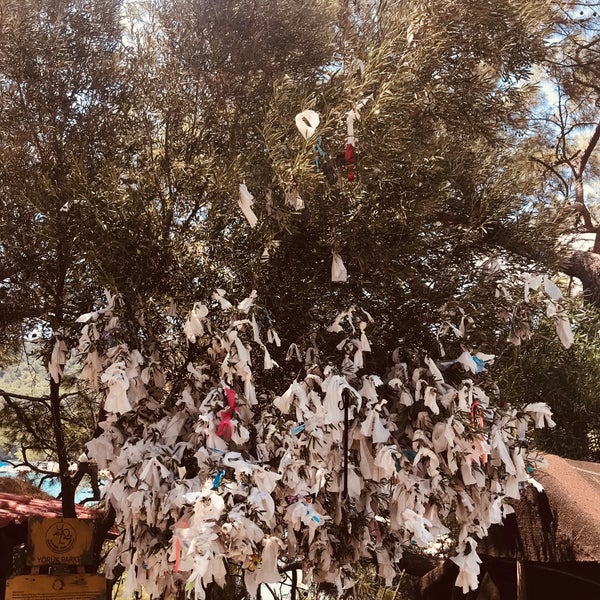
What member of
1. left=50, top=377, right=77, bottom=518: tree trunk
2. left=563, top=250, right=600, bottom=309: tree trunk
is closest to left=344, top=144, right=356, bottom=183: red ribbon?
left=50, top=377, right=77, bottom=518: tree trunk

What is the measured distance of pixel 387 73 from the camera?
4000 mm

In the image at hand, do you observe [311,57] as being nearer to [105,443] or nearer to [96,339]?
[96,339]

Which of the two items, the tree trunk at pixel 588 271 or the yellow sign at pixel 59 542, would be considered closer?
the yellow sign at pixel 59 542

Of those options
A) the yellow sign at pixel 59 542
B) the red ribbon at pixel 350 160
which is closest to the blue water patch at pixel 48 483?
the yellow sign at pixel 59 542

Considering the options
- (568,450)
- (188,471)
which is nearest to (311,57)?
(188,471)

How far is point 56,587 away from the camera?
4359 millimetres

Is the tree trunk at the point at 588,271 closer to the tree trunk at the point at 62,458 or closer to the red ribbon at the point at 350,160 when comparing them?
the red ribbon at the point at 350,160

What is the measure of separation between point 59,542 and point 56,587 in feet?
0.89

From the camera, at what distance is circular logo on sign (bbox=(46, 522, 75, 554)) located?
4449 millimetres

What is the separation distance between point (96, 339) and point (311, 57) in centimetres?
262

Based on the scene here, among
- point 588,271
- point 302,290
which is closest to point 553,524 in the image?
point 302,290

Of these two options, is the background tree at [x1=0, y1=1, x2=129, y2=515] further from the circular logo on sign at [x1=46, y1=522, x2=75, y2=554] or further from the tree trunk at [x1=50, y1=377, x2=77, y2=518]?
the circular logo on sign at [x1=46, y1=522, x2=75, y2=554]

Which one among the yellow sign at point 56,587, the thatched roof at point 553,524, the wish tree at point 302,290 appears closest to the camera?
the wish tree at point 302,290

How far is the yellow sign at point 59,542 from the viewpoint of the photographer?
442cm
